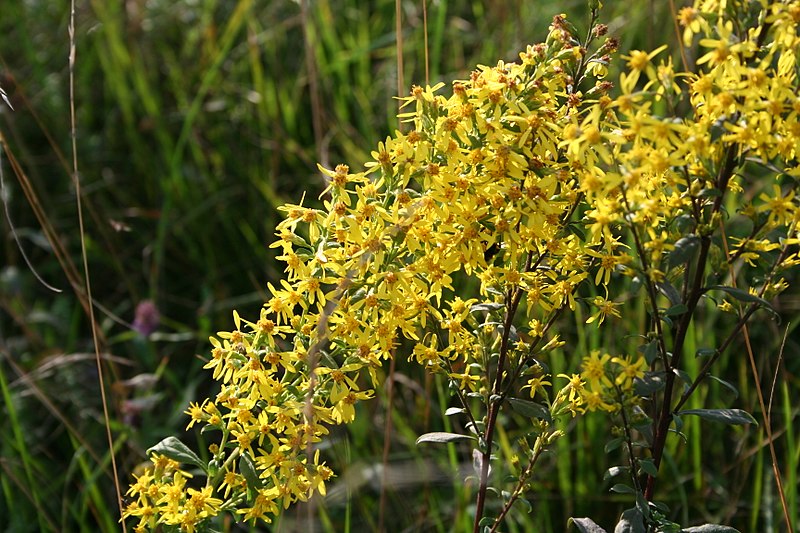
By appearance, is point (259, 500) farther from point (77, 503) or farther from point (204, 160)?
A: point (204, 160)

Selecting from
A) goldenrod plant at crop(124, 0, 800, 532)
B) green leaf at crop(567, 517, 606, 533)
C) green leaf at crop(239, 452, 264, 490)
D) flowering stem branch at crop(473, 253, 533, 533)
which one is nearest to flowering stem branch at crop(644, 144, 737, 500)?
goldenrod plant at crop(124, 0, 800, 532)

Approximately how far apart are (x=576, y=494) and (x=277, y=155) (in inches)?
79.1

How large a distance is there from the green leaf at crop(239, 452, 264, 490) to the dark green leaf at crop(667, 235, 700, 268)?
85cm

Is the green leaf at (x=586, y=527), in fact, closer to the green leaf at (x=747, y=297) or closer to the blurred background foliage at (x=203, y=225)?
the green leaf at (x=747, y=297)

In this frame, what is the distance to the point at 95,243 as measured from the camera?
429 cm

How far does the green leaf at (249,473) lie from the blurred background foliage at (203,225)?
0.90 meters

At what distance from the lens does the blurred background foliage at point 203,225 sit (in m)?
3.20

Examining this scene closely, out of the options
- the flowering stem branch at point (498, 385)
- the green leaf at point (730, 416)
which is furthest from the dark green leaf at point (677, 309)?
the flowering stem branch at point (498, 385)

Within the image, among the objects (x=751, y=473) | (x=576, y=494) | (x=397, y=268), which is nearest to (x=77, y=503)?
(x=576, y=494)

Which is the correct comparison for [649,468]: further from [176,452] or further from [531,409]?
[176,452]

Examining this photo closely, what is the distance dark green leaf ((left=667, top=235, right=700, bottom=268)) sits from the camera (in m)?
1.64

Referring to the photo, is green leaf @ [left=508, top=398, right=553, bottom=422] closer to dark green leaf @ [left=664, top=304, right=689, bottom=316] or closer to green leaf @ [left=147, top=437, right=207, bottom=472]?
dark green leaf @ [left=664, top=304, right=689, bottom=316]

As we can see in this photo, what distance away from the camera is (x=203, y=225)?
430 centimetres

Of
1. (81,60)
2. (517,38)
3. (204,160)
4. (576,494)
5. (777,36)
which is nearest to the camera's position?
(777,36)
